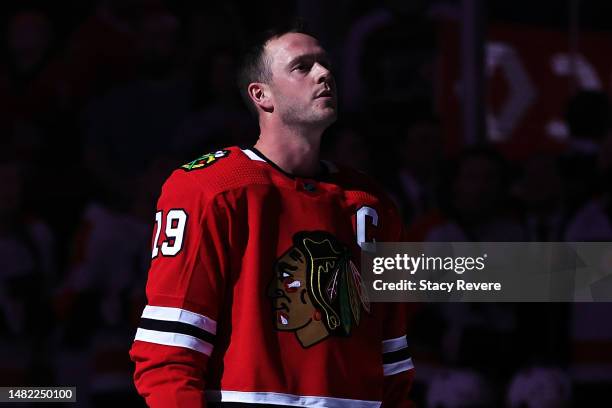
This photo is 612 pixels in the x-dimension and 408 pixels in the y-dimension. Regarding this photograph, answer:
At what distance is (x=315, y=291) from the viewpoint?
3408 mm

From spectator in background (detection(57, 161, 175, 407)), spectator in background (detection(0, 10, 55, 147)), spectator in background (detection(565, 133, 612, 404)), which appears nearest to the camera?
spectator in background (detection(565, 133, 612, 404))

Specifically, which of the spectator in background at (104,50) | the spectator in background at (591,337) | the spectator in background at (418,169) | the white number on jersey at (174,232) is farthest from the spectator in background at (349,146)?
the white number on jersey at (174,232)

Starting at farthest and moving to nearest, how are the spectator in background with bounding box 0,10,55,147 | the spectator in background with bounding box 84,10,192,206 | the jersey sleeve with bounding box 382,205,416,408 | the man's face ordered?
the spectator in background with bounding box 0,10,55,147, the spectator in background with bounding box 84,10,192,206, the jersey sleeve with bounding box 382,205,416,408, the man's face

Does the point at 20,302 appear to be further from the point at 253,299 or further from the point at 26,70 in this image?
the point at 253,299

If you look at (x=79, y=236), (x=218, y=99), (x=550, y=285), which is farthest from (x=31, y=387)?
(x=550, y=285)

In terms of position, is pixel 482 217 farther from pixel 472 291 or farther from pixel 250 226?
pixel 250 226

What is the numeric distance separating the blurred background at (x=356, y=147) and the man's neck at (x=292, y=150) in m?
2.58

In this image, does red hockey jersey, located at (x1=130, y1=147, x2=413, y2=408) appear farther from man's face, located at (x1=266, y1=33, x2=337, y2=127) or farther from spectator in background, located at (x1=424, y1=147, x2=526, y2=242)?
spectator in background, located at (x1=424, y1=147, x2=526, y2=242)

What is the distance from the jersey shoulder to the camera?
336cm

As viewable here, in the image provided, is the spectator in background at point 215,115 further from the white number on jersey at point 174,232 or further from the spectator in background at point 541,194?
the white number on jersey at point 174,232

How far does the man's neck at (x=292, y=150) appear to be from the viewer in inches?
139

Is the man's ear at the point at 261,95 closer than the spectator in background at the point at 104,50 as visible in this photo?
Yes

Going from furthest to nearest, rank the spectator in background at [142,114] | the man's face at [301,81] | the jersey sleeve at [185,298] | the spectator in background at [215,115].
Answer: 1. the spectator in background at [142,114]
2. the spectator in background at [215,115]
3. the man's face at [301,81]
4. the jersey sleeve at [185,298]

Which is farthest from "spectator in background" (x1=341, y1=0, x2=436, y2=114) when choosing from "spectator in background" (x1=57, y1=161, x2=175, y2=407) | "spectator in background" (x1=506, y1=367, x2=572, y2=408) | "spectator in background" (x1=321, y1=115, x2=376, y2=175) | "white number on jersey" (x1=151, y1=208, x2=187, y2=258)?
"white number on jersey" (x1=151, y1=208, x2=187, y2=258)
